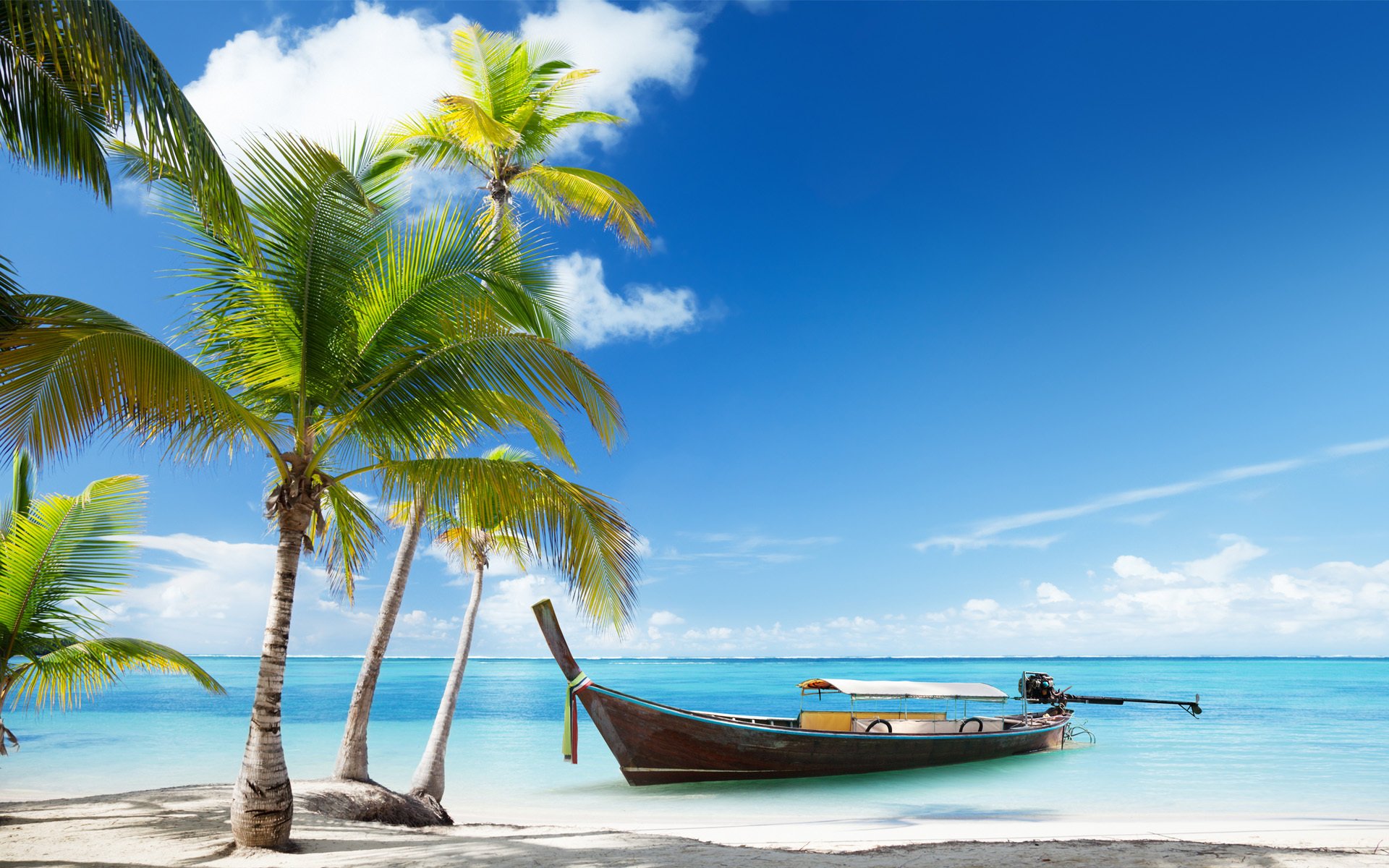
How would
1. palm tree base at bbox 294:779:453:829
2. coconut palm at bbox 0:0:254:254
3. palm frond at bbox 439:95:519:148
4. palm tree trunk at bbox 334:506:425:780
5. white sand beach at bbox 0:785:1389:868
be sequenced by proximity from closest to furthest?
1. coconut palm at bbox 0:0:254:254
2. white sand beach at bbox 0:785:1389:868
3. palm tree base at bbox 294:779:453:829
4. palm tree trunk at bbox 334:506:425:780
5. palm frond at bbox 439:95:519:148

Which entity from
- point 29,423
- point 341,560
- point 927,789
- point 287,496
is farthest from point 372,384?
point 927,789

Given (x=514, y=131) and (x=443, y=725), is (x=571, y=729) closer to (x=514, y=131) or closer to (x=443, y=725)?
(x=443, y=725)

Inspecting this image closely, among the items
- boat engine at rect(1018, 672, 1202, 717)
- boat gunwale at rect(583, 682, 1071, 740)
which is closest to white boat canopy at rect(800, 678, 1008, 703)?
boat gunwale at rect(583, 682, 1071, 740)

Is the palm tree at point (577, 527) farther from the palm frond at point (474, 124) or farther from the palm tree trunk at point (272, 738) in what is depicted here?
the palm frond at point (474, 124)

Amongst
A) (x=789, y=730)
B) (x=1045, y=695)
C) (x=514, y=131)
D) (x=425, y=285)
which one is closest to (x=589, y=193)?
(x=514, y=131)

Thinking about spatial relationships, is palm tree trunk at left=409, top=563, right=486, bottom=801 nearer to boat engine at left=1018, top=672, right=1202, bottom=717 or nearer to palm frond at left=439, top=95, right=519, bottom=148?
palm frond at left=439, top=95, right=519, bottom=148

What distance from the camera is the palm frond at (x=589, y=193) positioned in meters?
11.6

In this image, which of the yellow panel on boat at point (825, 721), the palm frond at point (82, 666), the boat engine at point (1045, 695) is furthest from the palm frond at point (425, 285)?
the boat engine at point (1045, 695)

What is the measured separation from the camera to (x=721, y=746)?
46.0ft

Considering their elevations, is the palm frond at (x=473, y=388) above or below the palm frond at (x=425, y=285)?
below

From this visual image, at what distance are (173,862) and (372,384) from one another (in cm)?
350

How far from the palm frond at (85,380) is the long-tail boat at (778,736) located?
6352mm

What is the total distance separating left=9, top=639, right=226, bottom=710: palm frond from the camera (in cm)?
725

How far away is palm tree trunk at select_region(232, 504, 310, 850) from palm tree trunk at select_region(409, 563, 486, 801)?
4.65 metres
